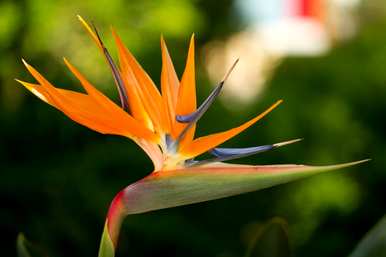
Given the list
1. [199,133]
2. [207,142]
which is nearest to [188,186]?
[207,142]

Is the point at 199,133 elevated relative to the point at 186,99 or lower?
lower

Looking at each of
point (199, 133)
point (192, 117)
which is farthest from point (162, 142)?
point (199, 133)

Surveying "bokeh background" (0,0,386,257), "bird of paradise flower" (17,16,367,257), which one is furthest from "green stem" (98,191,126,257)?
"bokeh background" (0,0,386,257)

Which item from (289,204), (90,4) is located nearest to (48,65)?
(90,4)

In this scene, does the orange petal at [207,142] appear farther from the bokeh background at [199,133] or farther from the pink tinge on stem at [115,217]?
the bokeh background at [199,133]

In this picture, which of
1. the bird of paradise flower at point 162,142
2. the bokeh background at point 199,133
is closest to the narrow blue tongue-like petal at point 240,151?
the bird of paradise flower at point 162,142

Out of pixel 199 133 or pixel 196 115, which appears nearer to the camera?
pixel 196 115

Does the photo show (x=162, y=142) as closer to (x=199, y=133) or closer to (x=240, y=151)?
(x=240, y=151)
